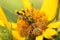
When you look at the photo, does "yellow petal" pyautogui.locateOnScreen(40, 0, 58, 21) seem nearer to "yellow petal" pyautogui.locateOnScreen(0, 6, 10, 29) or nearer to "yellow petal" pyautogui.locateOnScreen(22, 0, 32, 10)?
"yellow petal" pyautogui.locateOnScreen(22, 0, 32, 10)

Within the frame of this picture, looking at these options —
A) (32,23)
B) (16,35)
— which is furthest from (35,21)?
(16,35)

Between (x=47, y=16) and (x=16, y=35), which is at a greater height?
(x=47, y=16)

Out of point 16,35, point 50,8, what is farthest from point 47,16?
point 16,35

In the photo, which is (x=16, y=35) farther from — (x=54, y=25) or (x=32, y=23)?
(x=54, y=25)

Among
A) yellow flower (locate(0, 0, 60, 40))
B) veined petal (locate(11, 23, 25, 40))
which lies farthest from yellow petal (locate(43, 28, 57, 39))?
veined petal (locate(11, 23, 25, 40))

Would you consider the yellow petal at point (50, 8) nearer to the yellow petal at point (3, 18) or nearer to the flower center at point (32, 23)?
the flower center at point (32, 23)

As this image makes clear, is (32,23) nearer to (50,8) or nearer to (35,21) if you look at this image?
(35,21)

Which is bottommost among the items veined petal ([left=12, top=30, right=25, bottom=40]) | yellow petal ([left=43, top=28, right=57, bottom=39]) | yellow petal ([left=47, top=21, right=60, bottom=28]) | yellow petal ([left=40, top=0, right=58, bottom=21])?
veined petal ([left=12, top=30, right=25, bottom=40])

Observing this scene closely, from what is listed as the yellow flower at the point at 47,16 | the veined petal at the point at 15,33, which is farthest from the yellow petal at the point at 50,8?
the veined petal at the point at 15,33
